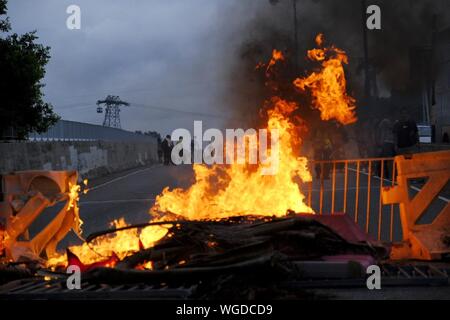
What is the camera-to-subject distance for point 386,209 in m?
11.5

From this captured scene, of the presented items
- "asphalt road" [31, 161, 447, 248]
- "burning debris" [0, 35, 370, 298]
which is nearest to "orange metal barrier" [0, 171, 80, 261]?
"burning debris" [0, 35, 370, 298]

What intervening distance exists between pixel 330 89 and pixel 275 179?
1560mm

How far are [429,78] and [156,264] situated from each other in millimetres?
21901

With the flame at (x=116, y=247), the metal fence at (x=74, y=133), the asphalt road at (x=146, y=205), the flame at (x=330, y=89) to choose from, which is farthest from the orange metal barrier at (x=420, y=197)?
the metal fence at (x=74, y=133)

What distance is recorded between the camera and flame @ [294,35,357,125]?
7.70m

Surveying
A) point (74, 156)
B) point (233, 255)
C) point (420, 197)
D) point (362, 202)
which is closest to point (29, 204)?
point (233, 255)

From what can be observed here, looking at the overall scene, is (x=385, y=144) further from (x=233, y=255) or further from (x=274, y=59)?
(x=233, y=255)

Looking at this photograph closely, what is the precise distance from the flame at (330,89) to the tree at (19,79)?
459 inches

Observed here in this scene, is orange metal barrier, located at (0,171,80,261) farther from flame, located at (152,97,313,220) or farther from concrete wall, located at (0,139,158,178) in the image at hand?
concrete wall, located at (0,139,158,178)

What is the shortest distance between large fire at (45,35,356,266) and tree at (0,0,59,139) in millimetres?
10801

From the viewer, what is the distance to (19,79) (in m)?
16.9

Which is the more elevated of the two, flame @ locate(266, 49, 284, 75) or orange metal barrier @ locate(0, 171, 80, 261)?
flame @ locate(266, 49, 284, 75)

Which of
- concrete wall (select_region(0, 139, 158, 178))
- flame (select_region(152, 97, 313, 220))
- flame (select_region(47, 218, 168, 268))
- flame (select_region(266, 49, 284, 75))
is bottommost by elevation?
flame (select_region(47, 218, 168, 268))
